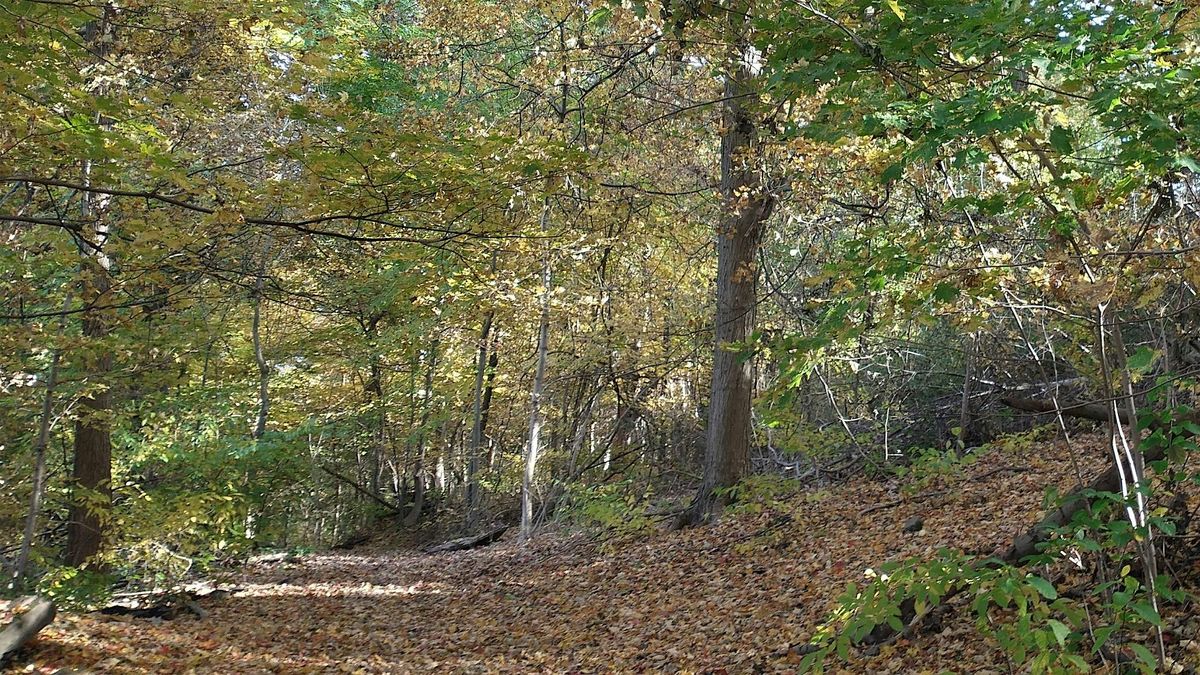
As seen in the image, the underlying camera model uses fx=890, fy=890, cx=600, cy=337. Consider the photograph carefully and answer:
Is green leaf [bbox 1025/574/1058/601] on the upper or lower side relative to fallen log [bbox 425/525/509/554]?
upper

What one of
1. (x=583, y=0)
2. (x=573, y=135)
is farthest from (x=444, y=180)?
(x=573, y=135)

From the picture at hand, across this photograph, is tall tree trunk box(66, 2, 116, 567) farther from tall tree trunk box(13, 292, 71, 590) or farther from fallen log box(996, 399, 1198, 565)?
fallen log box(996, 399, 1198, 565)

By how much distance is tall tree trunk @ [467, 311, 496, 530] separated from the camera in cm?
1677

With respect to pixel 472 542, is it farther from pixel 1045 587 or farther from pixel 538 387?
pixel 1045 587

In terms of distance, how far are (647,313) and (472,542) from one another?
5.28m

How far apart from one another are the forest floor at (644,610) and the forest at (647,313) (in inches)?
2.2

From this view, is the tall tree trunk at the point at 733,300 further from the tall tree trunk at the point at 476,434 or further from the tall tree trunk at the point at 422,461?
the tall tree trunk at the point at 422,461

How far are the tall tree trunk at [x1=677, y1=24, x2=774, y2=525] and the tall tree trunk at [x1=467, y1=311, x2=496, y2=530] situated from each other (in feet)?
21.4

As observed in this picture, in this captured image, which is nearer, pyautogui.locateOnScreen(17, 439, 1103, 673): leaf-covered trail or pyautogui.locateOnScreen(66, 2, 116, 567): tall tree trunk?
pyautogui.locateOnScreen(17, 439, 1103, 673): leaf-covered trail

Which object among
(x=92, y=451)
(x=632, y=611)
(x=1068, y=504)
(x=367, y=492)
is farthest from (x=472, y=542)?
(x=1068, y=504)

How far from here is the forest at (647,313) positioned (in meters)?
3.69

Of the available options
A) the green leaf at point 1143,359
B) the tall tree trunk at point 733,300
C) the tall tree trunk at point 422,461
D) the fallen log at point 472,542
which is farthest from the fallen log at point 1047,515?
the tall tree trunk at point 422,461

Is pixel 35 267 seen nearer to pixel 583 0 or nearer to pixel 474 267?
pixel 474 267

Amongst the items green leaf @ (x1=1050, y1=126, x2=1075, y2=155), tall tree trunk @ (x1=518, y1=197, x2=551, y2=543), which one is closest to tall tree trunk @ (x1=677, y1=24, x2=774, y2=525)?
tall tree trunk @ (x1=518, y1=197, x2=551, y2=543)
